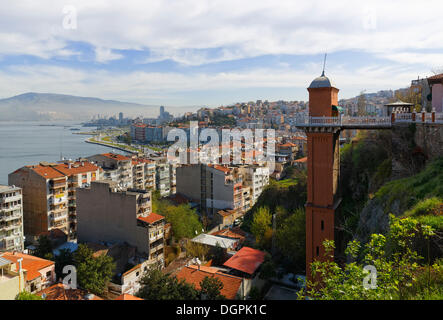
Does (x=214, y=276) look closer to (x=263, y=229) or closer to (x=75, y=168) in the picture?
(x=263, y=229)

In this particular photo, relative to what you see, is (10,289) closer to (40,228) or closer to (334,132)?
(334,132)

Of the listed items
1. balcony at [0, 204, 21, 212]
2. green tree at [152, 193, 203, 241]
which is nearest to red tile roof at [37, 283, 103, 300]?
green tree at [152, 193, 203, 241]

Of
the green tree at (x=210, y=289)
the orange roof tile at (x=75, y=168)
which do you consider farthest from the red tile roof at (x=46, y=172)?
the green tree at (x=210, y=289)

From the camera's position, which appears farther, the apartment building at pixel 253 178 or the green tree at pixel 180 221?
the apartment building at pixel 253 178

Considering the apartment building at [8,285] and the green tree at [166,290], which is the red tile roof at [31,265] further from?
the green tree at [166,290]
